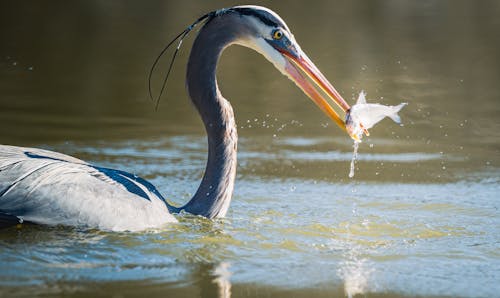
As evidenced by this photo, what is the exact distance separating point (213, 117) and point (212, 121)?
29 mm

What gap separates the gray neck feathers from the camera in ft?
22.6

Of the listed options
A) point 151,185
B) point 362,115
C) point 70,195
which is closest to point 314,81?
point 362,115

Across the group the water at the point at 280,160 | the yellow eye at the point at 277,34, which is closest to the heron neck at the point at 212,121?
the water at the point at 280,160

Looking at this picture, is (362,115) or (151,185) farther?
(151,185)

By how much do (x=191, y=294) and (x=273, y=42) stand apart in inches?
85.9

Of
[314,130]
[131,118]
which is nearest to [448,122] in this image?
[314,130]

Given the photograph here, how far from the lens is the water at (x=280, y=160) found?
5.68m

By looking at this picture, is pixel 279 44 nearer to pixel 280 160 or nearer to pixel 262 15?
pixel 262 15

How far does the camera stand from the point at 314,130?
10242 millimetres

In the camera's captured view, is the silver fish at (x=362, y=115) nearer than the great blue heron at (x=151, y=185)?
No

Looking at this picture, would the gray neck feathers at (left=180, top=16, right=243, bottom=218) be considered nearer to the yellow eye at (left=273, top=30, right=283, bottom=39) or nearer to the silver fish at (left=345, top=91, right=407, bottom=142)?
the yellow eye at (left=273, top=30, right=283, bottom=39)

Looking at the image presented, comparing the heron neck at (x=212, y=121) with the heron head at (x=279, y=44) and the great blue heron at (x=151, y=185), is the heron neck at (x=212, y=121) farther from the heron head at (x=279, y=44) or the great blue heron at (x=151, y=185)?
the heron head at (x=279, y=44)

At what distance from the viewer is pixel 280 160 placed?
29.2 ft

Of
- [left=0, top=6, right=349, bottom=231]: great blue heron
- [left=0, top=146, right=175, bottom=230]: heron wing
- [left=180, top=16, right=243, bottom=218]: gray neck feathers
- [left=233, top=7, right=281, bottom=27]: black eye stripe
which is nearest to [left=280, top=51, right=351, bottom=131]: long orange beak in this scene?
[left=0, top=6, right=349, bottom=231]: great blue heron
